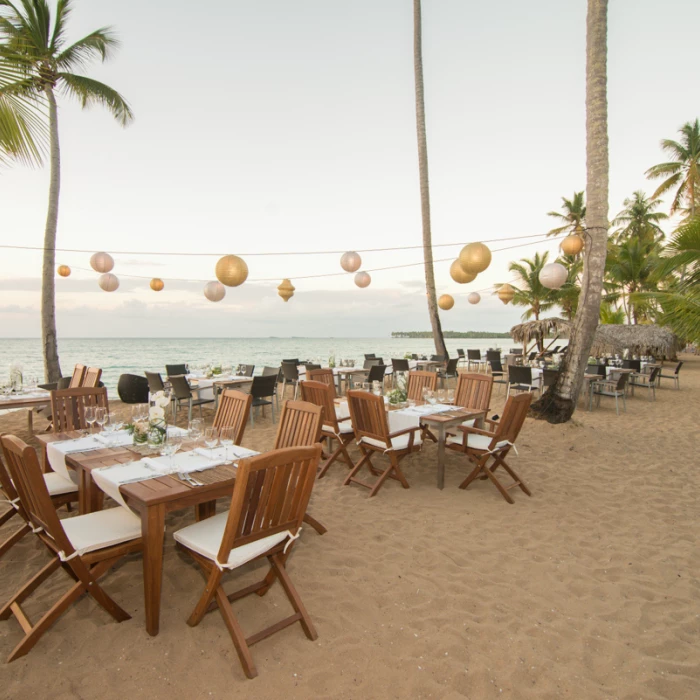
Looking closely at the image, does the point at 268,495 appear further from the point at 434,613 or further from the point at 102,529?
the point at 434,613

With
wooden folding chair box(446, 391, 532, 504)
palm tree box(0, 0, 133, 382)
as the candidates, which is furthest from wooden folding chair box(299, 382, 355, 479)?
palm tree box(0, 0, 133, 382)

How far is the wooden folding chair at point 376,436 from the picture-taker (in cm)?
406

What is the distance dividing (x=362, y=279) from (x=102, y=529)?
745cm

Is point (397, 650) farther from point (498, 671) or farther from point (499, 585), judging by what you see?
point (499, 585)

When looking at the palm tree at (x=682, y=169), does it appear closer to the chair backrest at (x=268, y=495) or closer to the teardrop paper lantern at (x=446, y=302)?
the teardrop paper lantern at (x=446, y=302)

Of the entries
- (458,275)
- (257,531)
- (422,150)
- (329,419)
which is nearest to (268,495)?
(257,531)

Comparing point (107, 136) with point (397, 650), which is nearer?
point (397, 650)

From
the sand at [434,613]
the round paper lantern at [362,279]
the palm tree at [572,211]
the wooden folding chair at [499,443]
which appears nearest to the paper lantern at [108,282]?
the round paper lantern at [362,279]

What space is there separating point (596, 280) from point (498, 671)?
6.01 metres

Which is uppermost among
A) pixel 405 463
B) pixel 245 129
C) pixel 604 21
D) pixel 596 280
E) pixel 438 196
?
pixel 245 129

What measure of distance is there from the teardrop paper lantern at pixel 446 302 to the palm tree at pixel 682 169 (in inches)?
629

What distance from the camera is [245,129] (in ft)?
36.5

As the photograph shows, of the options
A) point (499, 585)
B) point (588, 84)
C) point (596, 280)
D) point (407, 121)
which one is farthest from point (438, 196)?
point (499, 585)

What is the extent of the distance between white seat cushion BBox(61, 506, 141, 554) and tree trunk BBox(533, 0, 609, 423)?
6.48 m
